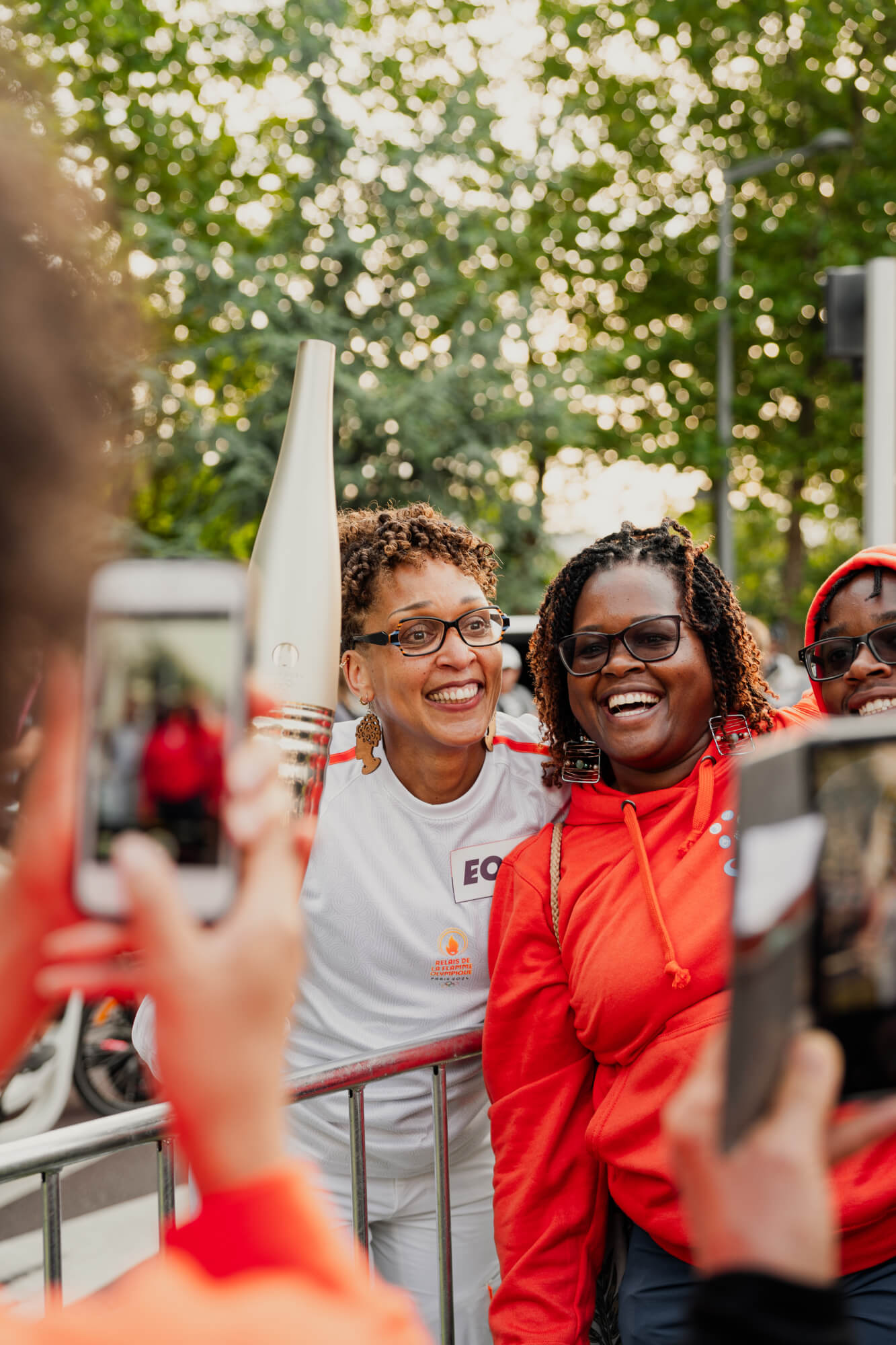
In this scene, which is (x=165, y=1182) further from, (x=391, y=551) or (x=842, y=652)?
(x=842, y=652)

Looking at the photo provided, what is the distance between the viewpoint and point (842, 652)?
2461 mm

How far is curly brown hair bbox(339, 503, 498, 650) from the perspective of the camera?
108 inches

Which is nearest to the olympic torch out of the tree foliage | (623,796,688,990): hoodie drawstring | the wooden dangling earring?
(623,796,688,990): hoodie drawstring

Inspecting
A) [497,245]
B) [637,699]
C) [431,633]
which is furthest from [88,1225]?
[497,245]

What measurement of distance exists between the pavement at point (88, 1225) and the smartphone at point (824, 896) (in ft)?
10.2

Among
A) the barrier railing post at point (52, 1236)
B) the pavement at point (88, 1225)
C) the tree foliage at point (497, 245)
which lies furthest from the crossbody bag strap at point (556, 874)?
the tree foliage at point (497, 245)

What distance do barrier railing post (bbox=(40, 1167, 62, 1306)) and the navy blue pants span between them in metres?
0.99

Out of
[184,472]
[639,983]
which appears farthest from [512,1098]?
[184,472]

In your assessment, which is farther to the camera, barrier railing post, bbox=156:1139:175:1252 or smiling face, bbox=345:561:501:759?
smiling face, bbox=345:561:501:759

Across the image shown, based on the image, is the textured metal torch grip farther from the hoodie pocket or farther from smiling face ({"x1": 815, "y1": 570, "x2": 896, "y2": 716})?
smiling face ({"x1": 815, "y1": 570, "x2": 896, "y2": 716})

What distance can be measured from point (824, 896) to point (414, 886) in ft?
5.94

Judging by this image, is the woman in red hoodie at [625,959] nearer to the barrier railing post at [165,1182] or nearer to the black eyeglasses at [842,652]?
the black eyeglasses at [842,652]

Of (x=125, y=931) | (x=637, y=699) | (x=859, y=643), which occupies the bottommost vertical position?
(x=125, y=931)

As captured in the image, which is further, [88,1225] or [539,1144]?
[88,1225]
